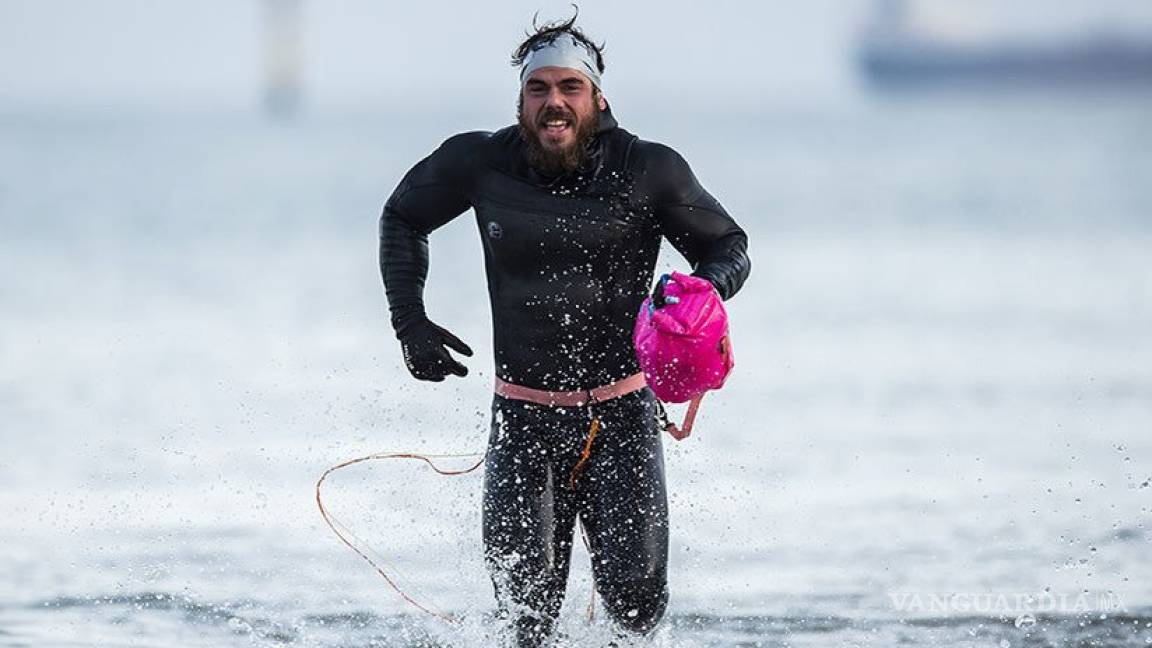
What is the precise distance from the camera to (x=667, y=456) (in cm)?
1234

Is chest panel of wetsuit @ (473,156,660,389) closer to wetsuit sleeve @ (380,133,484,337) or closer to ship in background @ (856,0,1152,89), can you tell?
wetsuit sleeve @ (380,133,484,337)

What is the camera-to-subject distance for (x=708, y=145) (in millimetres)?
86812

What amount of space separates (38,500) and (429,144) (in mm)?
68866

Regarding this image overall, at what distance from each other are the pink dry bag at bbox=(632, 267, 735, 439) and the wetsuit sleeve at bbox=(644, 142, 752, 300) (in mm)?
271

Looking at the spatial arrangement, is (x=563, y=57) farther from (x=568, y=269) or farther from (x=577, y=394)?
(x=577, y=394)

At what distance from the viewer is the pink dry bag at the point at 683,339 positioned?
6.87m

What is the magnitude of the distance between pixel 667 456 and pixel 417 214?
4969mm

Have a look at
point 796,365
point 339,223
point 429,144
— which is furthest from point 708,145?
point 796,365

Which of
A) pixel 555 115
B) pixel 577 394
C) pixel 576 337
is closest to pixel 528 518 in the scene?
pixel 577 394

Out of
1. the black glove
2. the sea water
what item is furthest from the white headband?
the sea water

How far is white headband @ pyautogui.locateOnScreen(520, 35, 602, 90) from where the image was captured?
23.7 feet

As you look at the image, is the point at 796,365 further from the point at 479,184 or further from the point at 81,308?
the point at 479,184

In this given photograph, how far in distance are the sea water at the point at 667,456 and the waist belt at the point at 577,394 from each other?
0.79 m

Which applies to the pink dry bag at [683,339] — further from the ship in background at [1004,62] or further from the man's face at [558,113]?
the ship in background at [1004,62]
